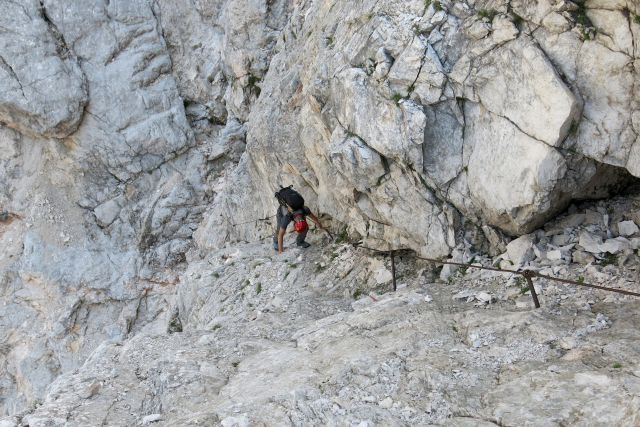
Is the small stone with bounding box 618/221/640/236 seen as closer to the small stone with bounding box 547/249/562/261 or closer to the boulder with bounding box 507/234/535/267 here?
the small stone with bounding box 547/249/562/261

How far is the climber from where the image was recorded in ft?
46.8

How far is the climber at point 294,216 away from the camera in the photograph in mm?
14258

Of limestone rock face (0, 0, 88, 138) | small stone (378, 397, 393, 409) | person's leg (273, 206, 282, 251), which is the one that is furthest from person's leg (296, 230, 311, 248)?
limestone rock face (0, 0, 88, 138)

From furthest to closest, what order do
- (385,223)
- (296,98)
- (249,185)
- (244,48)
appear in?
(244,48), (249,185), (296,98), (385,223)

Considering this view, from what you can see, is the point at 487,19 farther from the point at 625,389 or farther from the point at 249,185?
the point at 249,185

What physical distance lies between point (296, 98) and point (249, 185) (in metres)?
4.58

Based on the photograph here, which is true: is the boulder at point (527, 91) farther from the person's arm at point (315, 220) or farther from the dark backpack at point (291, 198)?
the person's arm at point (315, 220)

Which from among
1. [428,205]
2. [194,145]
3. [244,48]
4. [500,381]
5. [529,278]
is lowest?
[500,381]

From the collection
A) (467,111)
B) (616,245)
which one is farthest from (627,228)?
(467,111)

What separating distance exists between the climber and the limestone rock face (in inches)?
459

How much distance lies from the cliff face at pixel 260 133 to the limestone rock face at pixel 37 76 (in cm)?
6

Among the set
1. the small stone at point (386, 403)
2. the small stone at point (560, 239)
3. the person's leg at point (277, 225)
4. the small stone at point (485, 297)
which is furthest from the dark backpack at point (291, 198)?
the small stone at point (386, 403)

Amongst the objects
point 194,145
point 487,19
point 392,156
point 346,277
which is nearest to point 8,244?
point 194,145

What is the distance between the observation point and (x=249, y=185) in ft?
59.0
